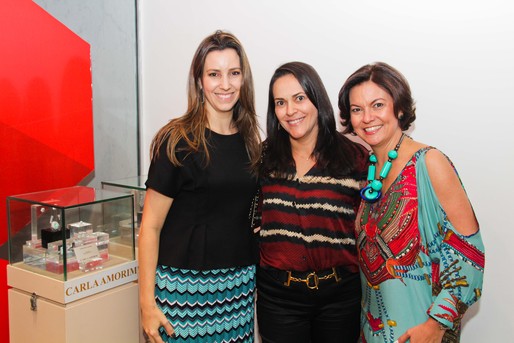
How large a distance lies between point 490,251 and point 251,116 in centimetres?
130

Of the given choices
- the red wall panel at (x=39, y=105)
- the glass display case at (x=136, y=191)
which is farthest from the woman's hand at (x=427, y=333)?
the red wall panel at (x=39, y=105)

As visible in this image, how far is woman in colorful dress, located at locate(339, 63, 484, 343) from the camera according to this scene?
151cm

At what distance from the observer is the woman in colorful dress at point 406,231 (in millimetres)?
1514

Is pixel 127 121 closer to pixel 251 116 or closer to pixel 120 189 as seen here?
pixel 120 189

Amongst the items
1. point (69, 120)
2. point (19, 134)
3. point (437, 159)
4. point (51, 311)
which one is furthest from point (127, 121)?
point (437, 159)

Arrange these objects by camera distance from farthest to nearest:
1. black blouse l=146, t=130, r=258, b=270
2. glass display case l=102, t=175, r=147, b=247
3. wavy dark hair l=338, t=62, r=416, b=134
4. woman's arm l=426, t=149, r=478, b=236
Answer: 1. glass display case l=102, t=175, r=147, b=247
2. black blouse l=146, t=130, r=258, b=270
3. wavy dark hair l=338, t=62, r=416, b=134
4. woman's arm l=426, t=149, r=478, b=236

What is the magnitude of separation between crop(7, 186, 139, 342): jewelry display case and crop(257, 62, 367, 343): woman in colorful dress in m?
0.79

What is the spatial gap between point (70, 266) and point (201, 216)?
2.44ft

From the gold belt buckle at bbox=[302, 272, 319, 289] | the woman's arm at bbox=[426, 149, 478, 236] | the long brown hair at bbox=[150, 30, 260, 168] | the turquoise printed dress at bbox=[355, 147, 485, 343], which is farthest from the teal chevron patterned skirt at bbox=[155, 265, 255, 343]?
the woman's arm at bbox=[426, 149, 478, 236]

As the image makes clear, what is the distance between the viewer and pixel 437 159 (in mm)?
1528

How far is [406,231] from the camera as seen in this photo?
1564mm

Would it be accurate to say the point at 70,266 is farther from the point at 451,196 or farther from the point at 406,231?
the point at 451,196

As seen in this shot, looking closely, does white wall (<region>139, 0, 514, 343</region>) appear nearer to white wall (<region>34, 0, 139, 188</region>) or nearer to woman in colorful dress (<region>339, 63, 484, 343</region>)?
woman in colorful dress (<region>339, 63, 484, 343</region>)

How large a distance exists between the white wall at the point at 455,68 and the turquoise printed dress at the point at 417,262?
2.44 feet
